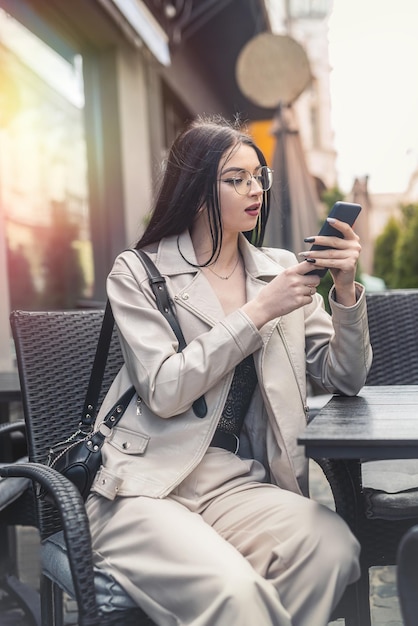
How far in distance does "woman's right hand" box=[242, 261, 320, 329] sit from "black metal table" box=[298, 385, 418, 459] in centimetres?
25

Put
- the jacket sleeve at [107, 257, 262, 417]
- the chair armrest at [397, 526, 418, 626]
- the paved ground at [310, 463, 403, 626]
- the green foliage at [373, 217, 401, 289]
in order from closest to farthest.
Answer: the chair armrest at [397, 526, 418, 626] < the jacket sleeve at [107, 257, 262, 417] < the paved ground at [310, 463, 403, 626] < the green foliage at [373, 217, 401, 289]

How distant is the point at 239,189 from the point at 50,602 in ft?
3.69

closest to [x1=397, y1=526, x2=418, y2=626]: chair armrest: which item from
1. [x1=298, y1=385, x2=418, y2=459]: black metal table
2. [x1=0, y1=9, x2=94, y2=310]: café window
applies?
[x1=298, y1=385, x2=418, y2=459]: black metal table

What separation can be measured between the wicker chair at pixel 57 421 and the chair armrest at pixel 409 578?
537 mm

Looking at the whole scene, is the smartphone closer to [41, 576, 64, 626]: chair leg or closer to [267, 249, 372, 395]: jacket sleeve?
[267, 249, 372, 395]: jacket sleeve

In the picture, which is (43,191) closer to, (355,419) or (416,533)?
(355,419)

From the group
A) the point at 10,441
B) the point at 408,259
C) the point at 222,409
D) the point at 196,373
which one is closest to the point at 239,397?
the point at 222,409

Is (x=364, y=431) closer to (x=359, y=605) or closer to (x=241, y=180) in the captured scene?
(x=359, y=605)

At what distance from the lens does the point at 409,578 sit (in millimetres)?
1416

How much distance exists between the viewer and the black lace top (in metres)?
2.00

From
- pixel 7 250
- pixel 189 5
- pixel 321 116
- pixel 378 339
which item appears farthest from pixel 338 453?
pixel 321 116

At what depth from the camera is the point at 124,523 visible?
5.74 ft

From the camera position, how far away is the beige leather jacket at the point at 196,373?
1.84 meters

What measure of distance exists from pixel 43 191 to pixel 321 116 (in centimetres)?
3072
